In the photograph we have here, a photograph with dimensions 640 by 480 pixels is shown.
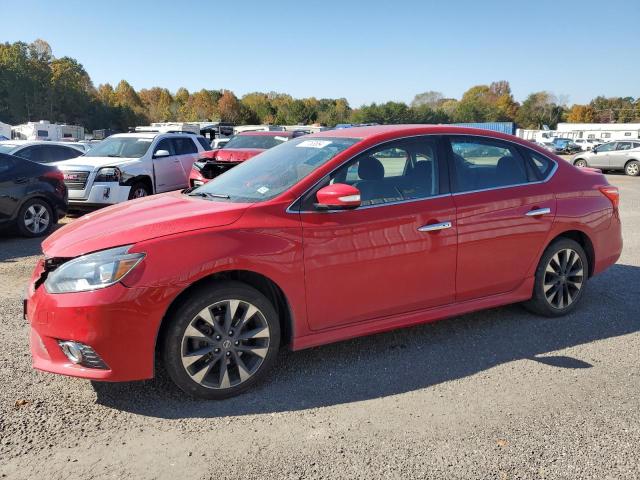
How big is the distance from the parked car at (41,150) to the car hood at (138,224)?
11.0 metres

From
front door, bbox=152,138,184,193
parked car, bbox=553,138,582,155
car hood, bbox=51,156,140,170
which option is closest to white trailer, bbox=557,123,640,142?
parked car, bbox=553,138,582,155

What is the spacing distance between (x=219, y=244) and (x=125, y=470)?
1.28 m

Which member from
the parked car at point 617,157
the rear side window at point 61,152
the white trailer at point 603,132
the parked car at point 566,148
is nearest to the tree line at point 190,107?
the white trailer at point 603,132

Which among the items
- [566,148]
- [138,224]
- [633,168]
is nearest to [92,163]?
[138,224]

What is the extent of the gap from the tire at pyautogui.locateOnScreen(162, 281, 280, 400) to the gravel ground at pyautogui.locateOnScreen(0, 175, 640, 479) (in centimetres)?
Result: 13

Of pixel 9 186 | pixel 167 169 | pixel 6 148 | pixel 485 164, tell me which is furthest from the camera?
pixel 6 148

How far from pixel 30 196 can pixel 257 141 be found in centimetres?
523

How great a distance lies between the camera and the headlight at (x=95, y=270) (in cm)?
297

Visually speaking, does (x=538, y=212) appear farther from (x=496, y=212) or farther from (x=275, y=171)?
(x=275, y=171)

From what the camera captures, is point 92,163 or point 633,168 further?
point 633,168

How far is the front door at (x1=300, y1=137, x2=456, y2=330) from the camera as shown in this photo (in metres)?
3.47

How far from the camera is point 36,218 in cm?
855

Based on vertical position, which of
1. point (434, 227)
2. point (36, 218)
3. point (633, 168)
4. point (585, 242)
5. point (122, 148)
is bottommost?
point (633, 168)

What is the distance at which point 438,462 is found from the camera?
2678 mm
